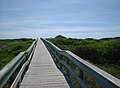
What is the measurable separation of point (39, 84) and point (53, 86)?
1.68 feet

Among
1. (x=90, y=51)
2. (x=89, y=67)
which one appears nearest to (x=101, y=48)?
(x=90, y=51)

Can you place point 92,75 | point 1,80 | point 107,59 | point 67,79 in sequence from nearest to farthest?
point 1,80, point 92,75, point 67,79, point 107,59

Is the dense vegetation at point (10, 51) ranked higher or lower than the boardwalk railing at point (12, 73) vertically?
lower

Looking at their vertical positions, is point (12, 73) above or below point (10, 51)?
above

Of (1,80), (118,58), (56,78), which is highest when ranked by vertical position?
(1,80)

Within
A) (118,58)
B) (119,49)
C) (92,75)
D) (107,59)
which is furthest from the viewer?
(119,49)

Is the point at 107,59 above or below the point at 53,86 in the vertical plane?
below

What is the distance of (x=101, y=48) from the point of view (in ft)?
102

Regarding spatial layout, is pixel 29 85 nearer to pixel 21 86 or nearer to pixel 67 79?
pixel 21 86

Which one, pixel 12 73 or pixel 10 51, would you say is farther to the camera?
pixel 10 51

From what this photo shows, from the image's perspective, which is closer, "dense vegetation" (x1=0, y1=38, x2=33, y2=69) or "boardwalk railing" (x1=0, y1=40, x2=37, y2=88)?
"boardwalk railing" (x1=0, y1=40, x2=37, y2=88)

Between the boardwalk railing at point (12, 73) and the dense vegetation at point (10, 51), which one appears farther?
the dense vegetation at point (10, 51)

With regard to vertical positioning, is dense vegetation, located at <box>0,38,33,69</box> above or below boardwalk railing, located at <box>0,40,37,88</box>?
below

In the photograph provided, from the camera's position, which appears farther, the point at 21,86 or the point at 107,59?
the point at 107,59
